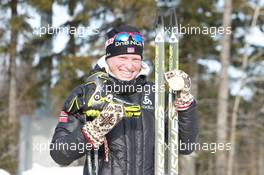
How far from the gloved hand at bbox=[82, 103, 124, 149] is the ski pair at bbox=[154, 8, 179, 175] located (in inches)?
10.7

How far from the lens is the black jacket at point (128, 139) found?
7.46ft

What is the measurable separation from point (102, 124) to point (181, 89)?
423 millimetres

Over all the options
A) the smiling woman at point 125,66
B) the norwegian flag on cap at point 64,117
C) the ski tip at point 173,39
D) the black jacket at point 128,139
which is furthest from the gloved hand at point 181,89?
the norwegian flag on cap at point 64,117

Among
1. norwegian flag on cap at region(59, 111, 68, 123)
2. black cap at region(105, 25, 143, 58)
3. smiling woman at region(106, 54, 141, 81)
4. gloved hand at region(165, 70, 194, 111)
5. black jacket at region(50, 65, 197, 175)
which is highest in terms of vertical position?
A: black cap at region(105, 25, 143, 58)

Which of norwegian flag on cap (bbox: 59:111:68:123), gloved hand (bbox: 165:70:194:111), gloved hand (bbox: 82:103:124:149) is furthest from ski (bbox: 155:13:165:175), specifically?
norwegian flag on cap (bbox: 59:111:68:123)

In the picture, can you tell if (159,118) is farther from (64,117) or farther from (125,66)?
(64,117)

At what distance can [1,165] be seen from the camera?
9.46 meters

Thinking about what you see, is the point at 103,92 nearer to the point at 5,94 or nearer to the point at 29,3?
the point at 29,3

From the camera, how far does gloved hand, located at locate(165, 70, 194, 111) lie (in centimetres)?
234

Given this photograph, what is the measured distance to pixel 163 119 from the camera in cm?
244

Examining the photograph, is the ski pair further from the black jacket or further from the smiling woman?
the smiling woman

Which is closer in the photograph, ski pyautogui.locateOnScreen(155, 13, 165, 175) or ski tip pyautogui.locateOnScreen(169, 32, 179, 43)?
ski pyautogui.locateOnScreen(155, 13, 165, 175)

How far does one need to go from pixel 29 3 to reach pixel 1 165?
335 centimetres

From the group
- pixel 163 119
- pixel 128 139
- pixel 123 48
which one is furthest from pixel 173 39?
pixel 128 139
